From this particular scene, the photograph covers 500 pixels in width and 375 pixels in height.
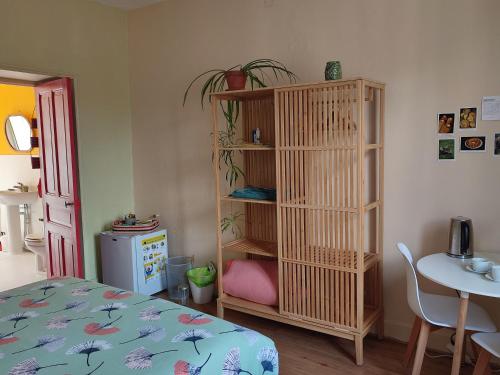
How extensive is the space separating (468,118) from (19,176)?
18.1 ft

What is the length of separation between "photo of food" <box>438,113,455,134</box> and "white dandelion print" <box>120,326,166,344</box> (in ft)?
6.77

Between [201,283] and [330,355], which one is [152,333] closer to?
[330,355]

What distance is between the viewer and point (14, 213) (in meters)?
5.64

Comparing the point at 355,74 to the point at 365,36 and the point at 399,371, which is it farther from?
the point at 399,371

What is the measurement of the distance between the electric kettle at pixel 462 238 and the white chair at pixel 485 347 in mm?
574

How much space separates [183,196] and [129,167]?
2.48 ft

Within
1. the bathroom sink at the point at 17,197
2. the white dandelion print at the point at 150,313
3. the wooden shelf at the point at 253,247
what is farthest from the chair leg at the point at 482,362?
the bathroom sink at the point at 17,197

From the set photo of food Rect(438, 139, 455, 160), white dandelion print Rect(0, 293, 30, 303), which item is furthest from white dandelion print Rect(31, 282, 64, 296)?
photo of food Rect(438, 139, 455, 160)

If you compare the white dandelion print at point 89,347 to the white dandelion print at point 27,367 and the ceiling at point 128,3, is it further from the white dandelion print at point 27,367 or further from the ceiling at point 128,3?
the ceiling at point 128,3

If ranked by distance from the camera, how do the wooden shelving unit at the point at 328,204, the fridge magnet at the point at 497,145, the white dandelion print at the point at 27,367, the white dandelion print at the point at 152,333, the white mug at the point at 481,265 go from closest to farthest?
1. the white dandelion print at the point at 27,367
2. the white dandelion print at the point at 152,333
3. the white mug at the point at 481,265
4. the fridge magnet at the point at 497,145
5. the wooden shelving unit at the point at 328,204

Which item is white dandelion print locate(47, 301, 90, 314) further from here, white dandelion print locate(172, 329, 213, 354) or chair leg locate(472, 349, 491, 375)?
chair leg locate(472, 349, 491, 375)

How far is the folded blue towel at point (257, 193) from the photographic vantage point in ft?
9.95

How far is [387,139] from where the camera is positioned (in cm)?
285

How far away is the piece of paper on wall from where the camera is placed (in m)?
2.48
